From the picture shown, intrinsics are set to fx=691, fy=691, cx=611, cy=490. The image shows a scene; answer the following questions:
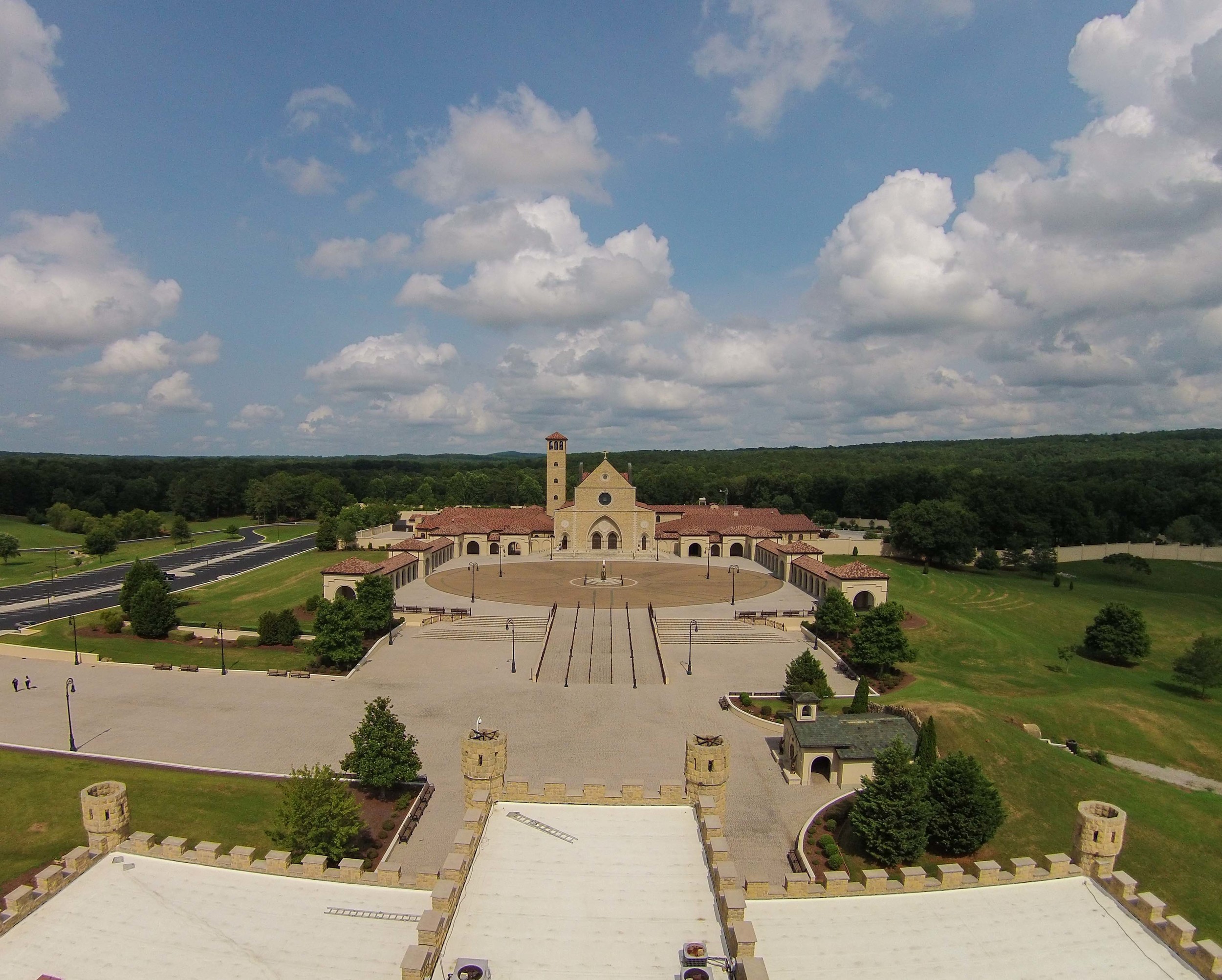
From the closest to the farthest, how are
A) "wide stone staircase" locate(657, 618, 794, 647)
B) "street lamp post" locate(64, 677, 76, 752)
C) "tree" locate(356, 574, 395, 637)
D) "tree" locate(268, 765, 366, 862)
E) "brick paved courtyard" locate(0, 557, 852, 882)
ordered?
"tree" locate(268, 765, 366, 862), "brick paved courtyard" locate(0, 557, 852, 882), "street lamp post" locate(64, 677, 76, 752), "tree" locate(356, 574, 395, 637), "wide stone staircase" locate(657, 618, 794, 647)

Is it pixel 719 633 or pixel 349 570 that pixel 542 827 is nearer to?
pixel 719 633

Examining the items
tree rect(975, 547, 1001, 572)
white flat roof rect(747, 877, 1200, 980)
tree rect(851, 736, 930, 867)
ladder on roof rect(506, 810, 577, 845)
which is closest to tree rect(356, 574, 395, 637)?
ladder on roof rect(506, 810, 577, 845)

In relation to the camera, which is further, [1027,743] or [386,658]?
[386,658]

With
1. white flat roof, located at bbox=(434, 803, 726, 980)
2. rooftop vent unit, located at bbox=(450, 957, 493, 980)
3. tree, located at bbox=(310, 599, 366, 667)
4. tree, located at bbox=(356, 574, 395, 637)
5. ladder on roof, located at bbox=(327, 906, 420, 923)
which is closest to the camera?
rooftop vent unit, located at bbox=(450, 957, 493, 980)

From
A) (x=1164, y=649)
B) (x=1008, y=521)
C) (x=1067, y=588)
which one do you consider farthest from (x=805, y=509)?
(x=1164, y=649)

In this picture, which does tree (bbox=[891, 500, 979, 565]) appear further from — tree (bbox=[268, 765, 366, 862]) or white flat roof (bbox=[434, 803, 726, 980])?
tree (bbox=[268, 765, 366, 862])

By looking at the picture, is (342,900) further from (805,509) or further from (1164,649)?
(805,509)

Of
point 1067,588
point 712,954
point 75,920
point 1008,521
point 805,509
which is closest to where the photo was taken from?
point 712,954
